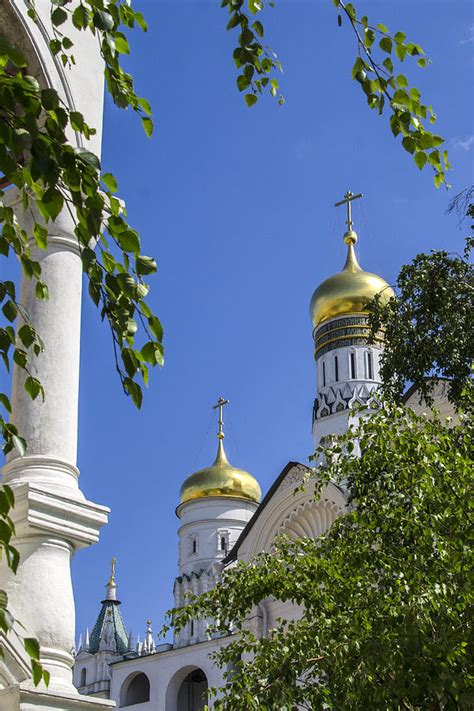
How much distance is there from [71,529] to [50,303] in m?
1.04

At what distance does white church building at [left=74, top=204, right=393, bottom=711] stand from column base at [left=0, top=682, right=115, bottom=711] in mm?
22973

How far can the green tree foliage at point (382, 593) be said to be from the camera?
6.55m

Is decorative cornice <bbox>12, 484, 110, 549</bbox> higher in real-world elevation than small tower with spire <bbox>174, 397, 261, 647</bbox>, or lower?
lower

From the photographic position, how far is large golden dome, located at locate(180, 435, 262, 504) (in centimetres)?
3831

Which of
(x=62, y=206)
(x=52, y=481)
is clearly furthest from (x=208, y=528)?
(x=62, y=206)

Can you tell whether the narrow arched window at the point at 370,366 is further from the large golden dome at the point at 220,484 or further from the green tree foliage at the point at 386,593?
the green tree foliage at the point at 386,593

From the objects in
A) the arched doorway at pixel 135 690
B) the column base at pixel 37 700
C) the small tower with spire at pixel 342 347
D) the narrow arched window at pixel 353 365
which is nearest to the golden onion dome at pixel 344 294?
the small tower with spire at pixel 342 347

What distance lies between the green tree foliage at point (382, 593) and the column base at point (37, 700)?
2792mm

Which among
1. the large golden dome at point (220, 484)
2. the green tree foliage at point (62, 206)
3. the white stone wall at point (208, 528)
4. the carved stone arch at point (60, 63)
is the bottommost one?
the green tree foliage at point (62, 206)

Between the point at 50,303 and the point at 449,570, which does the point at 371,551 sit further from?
the point at 50,303

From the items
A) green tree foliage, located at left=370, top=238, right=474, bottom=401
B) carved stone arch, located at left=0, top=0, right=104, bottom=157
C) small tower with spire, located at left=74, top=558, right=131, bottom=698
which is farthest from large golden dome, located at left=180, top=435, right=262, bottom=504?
carved stone arch, located at left=0, top=0, right=104, bottom=157

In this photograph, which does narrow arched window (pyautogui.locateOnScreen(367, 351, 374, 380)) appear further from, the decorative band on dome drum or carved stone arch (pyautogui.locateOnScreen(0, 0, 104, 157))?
carved stone arch (pyautogui.locateOnScreen(0, 0, 104, 157))

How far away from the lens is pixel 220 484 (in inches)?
1510

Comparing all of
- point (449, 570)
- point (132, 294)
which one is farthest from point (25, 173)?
point (449, 570)
